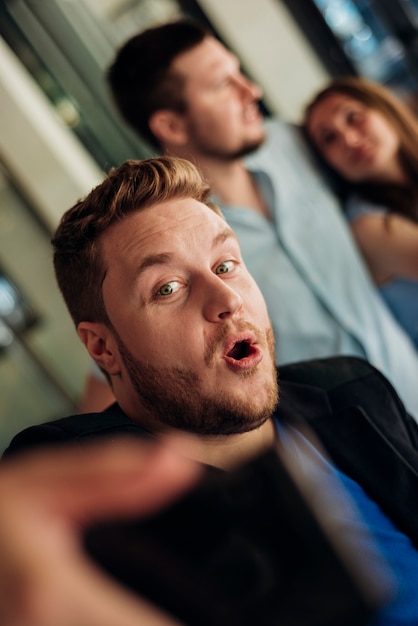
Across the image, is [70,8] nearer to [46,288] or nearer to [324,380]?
[46,288]

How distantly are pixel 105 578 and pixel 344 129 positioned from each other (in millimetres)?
1536

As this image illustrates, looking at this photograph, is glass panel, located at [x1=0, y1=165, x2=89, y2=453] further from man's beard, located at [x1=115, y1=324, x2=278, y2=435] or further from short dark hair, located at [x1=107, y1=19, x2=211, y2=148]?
man's beard, located at [x1=115, y1=324, x2=278, y2=435]

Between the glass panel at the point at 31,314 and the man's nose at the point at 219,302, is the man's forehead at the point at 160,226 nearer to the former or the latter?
the man's nose at the point at 219,302

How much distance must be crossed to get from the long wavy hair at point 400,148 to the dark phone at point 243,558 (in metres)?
1.32

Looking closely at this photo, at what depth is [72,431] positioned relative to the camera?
0.70 m

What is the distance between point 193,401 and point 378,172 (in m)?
1.09

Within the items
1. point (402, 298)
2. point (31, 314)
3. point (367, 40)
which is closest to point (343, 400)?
point (402, 298)

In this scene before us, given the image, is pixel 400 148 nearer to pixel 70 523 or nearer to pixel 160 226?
pixel 160 226

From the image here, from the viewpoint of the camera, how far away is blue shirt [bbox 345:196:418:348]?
59.2 inches

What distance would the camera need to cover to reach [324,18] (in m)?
2.56

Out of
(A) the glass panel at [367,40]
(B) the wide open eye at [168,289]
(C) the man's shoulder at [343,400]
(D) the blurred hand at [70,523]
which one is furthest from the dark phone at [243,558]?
(A) the glass panel at [367,40]

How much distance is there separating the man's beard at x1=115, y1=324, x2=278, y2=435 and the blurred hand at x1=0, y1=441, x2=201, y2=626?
415 mm

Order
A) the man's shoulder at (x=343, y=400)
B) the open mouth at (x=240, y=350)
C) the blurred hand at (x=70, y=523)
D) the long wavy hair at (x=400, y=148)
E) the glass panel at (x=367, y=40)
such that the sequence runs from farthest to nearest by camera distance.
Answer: the glass panel at (x=367, y=40) < the long wavy hair at (x=400, y=148) < the man's shoulder at (x=343, y=400) < the open mouth at (x=240, y=350) < the blurred hand at (x=70, y=523)

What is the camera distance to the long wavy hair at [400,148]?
1.57 m
